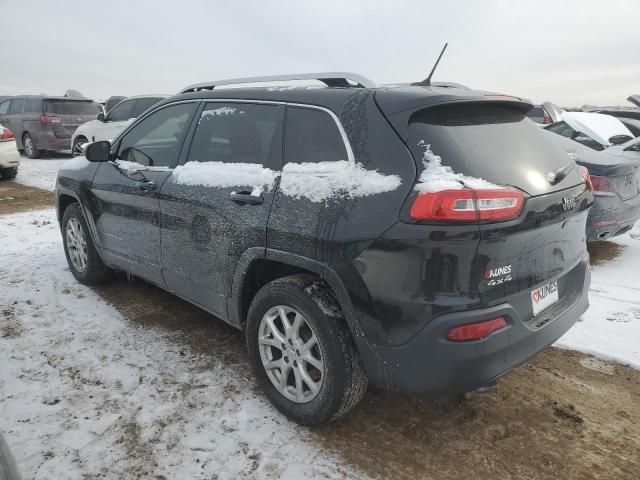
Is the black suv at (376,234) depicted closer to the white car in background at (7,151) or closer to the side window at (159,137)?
the side window at (159,137)

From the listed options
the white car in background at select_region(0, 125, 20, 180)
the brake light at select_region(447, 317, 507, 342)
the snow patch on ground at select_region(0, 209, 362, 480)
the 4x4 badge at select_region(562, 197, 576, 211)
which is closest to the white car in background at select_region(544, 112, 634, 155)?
the 4x4 badge at select_region(562, 197, 576, 211)

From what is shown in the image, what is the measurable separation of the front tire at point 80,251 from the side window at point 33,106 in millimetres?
11006

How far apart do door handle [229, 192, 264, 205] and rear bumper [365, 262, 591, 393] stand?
1.02m

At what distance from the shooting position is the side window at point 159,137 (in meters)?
3.37

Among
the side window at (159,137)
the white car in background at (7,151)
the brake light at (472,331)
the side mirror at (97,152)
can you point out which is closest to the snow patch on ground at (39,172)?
the white car in background at (7,151)

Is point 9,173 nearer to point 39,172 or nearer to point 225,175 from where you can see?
point 39,172

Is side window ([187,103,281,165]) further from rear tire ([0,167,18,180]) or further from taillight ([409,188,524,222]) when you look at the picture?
rear tire ([0,167,18,180])

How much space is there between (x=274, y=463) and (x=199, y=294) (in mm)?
1255

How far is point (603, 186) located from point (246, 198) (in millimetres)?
4155

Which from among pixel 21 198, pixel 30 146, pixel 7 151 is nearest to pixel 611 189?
pixel 21 198

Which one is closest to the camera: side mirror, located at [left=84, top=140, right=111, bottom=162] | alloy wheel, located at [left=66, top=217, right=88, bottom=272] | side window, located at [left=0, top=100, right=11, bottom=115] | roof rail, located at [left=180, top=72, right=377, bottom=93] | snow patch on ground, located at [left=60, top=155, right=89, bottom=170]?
roof rail, located at [left=180, top=72, right=377, bottom=93]

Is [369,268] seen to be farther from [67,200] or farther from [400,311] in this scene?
[67,200]

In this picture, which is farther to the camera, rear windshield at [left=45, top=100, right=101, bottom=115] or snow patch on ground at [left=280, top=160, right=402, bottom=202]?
rear windshield at [left=45, top=100, right=101, bottom=115]

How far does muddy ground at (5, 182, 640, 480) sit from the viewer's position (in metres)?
2.31
